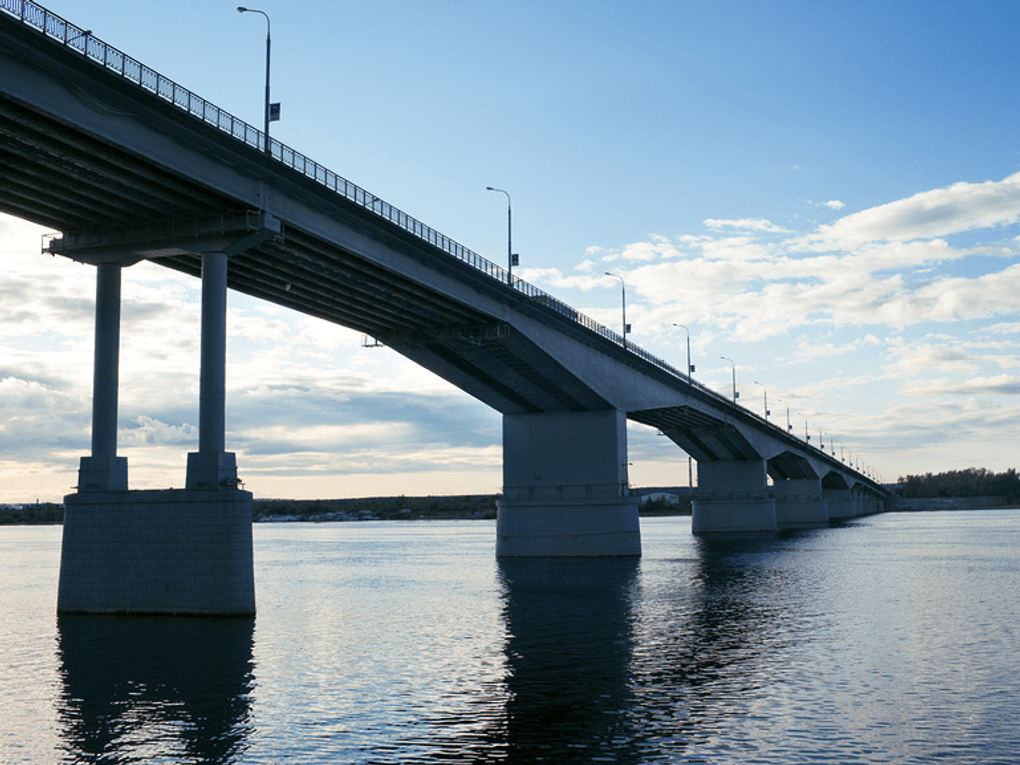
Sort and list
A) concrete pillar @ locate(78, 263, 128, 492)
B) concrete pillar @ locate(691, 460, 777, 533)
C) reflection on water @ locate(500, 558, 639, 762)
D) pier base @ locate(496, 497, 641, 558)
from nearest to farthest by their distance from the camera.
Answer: reflection on water @ locate(500, 558, 639, 762), concrete pillar @ locate(78, 263, 128, 492), pier base @ locate(496, 497, 641, 558), concrete pillar @ locate(691, 460, 777, 533)

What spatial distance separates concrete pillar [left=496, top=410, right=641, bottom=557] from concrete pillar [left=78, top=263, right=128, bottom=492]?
38.5 metres

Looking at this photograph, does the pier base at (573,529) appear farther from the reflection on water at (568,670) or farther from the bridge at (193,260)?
the reflection on water at (568,670)

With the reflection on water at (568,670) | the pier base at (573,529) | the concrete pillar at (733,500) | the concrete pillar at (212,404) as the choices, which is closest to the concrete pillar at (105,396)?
the concrete pillar at (212,404)

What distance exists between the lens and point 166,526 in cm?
3522

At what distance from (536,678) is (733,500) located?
335 feet

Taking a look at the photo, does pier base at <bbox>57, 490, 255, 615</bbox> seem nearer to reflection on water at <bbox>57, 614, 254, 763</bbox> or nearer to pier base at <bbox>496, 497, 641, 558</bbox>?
reflection on water at <bbox>57, 614, 254, 763</bbox>

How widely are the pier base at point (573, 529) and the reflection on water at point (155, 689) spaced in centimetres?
3982

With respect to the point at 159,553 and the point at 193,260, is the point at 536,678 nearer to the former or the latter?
the point at 159,553

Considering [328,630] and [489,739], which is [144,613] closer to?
[328,630]

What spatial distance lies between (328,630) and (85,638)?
7.57 metres

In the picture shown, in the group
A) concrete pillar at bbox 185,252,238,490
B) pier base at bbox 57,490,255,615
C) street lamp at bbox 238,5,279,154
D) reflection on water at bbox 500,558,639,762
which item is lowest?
reflection on water at bbox 500,558,639,762

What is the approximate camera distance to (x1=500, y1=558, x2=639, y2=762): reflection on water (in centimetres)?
1678

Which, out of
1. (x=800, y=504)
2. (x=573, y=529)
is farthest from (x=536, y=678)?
(x=800, y=504)

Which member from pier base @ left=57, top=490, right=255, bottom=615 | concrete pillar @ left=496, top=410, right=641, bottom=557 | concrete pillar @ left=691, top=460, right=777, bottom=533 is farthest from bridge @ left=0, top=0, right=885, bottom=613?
concrete pillar @ left=691, top=460, right=777, bottom=533
